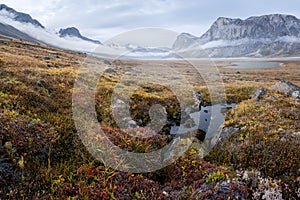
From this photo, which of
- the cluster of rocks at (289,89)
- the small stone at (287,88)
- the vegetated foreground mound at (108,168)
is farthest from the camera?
the small stone at (287,88)

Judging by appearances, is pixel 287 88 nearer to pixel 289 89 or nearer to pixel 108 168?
pixel 289 89

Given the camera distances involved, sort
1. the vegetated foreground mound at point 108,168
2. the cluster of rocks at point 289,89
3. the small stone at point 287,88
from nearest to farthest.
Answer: the vegetated foreground mound at point 108,168, the cluster of rocks at point 289,89, the small stone at point 287,88

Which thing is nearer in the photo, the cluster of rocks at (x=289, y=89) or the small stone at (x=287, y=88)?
the cluster of rocks at (x=289, y=89)

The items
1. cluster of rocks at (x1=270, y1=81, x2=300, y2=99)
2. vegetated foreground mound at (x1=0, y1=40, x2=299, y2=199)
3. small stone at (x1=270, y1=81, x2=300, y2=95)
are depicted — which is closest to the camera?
vegetated foreground mound at (x1=0, y1=40, x2=299, y2=199)

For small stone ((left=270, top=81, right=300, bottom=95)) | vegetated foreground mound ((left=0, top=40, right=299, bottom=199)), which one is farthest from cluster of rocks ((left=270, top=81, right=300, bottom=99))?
vegetated foreground mound ((left=0, top=40, right=299, bottom=199))

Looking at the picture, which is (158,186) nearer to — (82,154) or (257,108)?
(82,154)

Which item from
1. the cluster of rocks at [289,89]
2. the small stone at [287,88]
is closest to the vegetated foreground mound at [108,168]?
the cluster of rocks at [289,89]

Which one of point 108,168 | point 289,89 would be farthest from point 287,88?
point 108,168

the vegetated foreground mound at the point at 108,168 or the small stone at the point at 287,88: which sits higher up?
the small stone at the point at 287,88

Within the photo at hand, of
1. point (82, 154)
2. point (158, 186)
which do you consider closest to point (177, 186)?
point (158, 186)

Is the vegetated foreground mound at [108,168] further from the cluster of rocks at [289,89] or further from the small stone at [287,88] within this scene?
the small stone at [287,88]

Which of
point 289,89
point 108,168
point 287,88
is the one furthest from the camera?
point 287,88

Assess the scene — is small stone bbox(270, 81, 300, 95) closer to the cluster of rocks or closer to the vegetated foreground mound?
the cluster of rocks

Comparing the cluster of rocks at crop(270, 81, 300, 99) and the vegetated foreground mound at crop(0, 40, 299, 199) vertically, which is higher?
the cluster of rocks at crop(270, 81, 300, 99)
